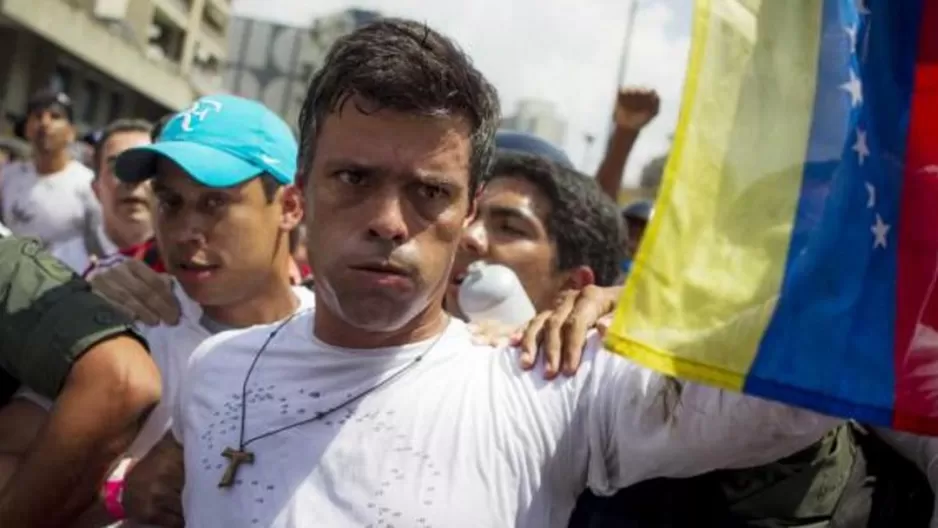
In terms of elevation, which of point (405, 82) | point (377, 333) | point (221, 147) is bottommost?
point (377, 333)

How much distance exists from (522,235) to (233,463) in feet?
4.29

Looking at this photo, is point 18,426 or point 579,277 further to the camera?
point 579,277

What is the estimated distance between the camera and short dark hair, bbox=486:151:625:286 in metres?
2.94

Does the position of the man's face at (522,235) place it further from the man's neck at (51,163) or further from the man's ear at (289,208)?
the man's neck at (51,163)

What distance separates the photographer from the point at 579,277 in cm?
293

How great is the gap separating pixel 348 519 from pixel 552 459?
0.29 meters

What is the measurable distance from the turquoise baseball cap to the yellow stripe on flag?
1284 mm

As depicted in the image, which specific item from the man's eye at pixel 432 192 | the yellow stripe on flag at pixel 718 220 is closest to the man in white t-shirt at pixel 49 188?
the man's eye at pixel 432 192

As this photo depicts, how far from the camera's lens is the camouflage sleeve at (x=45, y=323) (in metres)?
1.87

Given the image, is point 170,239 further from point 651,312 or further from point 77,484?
point 651,312

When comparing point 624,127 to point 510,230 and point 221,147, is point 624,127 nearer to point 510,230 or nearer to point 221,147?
point 510,230

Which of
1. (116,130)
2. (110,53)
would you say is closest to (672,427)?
(116,130)

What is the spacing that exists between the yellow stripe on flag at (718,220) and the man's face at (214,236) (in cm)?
131

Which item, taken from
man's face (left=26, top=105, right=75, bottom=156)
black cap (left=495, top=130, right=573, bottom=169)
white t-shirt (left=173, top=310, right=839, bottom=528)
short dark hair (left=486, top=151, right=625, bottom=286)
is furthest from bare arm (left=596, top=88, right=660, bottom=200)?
man's face (left=26, top=105, right=75, bottom=156)
